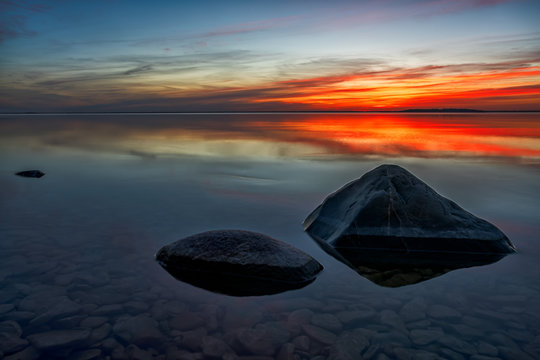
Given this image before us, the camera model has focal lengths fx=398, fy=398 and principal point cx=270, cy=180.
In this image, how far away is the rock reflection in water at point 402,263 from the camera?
5590 mm

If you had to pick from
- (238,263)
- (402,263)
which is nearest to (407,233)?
(402,263)

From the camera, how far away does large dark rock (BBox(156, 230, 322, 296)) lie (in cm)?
527

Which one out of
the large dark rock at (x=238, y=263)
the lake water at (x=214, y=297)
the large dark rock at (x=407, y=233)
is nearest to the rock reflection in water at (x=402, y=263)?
the large dark rock at (x=407, y=233)

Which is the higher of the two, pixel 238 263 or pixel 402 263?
pixel 238 263

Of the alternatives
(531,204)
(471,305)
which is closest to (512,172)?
(531,204)

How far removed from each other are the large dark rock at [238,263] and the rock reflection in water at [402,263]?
2.45ft

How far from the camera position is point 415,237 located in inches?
258

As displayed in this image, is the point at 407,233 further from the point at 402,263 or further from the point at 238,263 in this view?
the point at 238,263

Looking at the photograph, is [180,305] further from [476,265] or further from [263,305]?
[476,265]

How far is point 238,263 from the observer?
17.9 feet

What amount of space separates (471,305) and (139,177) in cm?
1134

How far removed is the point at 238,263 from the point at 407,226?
9.91ft

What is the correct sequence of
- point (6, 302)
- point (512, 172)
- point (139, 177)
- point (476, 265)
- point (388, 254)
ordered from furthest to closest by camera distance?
point (512, 172)
point (139, 177)
point (388, 254)
point (476, 265)
point (6, 302)

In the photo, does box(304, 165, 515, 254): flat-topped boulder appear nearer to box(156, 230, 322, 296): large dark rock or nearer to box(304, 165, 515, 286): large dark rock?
box(304, 165, 515, 286): large dark rock
